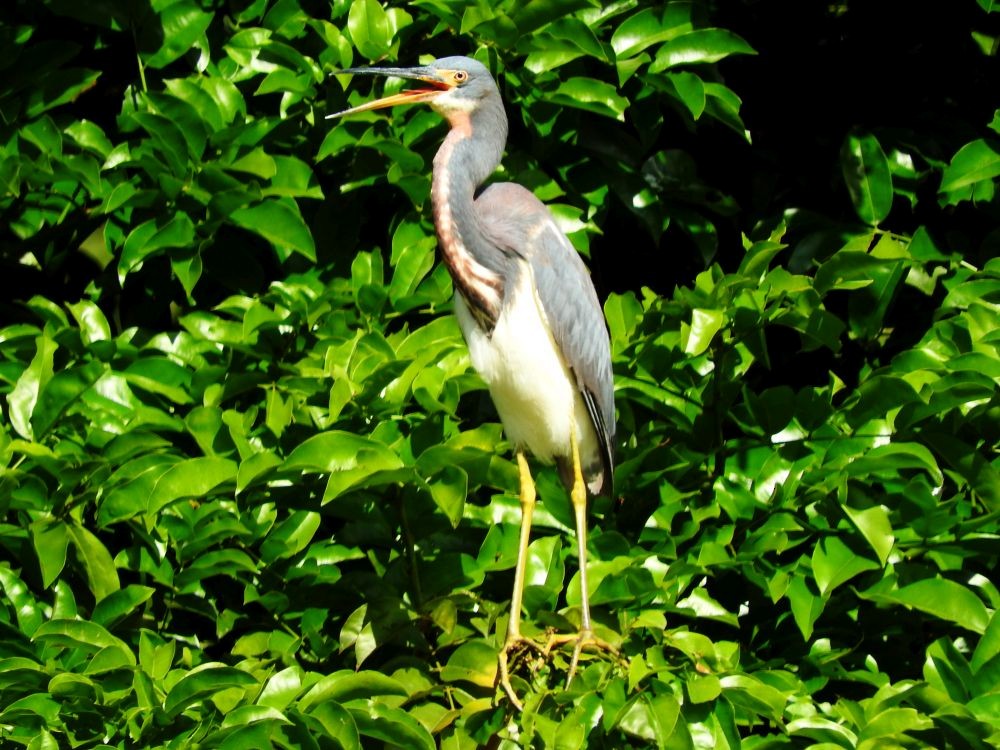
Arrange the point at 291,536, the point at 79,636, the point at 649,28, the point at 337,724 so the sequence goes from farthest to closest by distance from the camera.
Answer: the point at 649,28 < the point at 291,536 < the point at 79,636 < the point at 337,724

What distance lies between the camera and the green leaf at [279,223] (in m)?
3.11

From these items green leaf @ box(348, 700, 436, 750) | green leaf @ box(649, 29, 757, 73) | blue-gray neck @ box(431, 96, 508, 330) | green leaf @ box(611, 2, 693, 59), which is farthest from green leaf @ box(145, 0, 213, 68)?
green leaf @ box(348, 700, 436, 750)

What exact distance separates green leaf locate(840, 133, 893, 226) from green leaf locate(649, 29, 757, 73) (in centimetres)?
37

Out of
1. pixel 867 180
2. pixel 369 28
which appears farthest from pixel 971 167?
pixel 369 28

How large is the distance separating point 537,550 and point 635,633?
37 centimetres

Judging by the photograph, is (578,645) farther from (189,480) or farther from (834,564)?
(189,480)

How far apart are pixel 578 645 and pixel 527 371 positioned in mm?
669

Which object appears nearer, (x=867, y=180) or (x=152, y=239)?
(x=152, y=239)

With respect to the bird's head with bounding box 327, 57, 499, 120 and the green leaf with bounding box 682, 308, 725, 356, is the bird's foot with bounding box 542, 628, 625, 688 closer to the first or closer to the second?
the green leaf with bounding box 682, 308, 725, 356

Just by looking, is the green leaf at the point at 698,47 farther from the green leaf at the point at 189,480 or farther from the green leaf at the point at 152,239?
the green leaf at the point at 189,480

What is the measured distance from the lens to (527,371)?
2977 millimetres

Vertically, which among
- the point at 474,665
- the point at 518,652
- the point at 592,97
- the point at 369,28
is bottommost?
the point at 518,652

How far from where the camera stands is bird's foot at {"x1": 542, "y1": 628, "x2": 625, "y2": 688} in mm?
2547

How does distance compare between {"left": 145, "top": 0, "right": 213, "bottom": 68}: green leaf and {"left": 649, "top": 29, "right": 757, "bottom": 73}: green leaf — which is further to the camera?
{"left": 145, "top": 0, "right": 213, "bottom": 68}: green leaf
